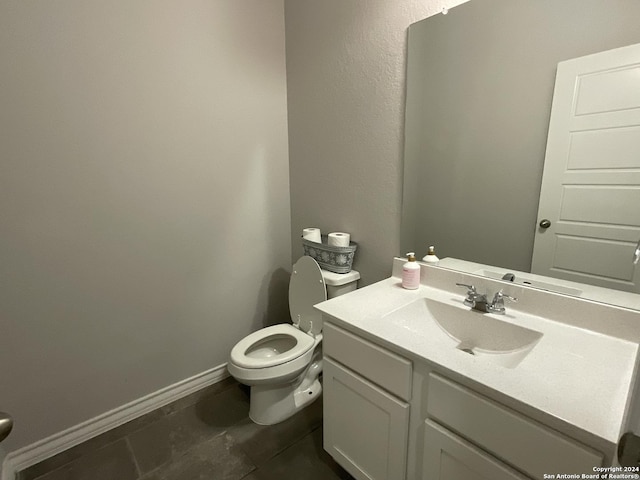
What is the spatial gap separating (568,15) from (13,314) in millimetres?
2387

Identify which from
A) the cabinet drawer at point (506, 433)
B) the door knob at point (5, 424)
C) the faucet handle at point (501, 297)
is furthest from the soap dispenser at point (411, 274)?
the door knob at point (5, 424)

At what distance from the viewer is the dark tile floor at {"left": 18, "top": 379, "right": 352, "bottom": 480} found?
1381 mm

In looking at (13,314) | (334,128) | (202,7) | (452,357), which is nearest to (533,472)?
(452,357)

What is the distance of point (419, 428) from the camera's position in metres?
0.95

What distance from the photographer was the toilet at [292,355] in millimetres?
1499

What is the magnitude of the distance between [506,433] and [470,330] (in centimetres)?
45

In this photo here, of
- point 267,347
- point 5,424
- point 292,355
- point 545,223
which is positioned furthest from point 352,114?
point 5,424

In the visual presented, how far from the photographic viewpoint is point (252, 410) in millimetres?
1672

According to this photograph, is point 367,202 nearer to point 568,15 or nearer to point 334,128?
point 334,128

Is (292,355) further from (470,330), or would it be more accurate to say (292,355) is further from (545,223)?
(545,223)

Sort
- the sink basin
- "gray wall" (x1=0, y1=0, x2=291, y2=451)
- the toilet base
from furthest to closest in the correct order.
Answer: the toilet base → "gray wall" (x1=0, y1=0, x2=291, y2=451) → the sink basin

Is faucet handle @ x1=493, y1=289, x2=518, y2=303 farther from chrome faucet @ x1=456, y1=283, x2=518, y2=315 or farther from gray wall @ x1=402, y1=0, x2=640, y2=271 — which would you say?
gray wall @ x1=402, y1=0, x2=640, y2=271

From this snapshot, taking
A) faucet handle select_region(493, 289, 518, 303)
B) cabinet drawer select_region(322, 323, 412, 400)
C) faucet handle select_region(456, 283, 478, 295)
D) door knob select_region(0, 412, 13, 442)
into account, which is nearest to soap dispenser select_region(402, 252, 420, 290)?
faucet handle select_region(456, 283, 478, 295)

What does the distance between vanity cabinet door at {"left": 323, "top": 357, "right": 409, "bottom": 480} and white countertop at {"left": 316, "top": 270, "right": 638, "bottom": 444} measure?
0.21 metres
